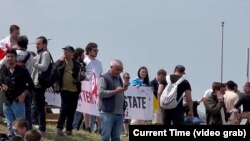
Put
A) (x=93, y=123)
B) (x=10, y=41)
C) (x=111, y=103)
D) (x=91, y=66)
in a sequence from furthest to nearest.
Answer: (x=93, y=123) < (x=91, y=66) < (x=10, y=41) < (x=111, y=103)

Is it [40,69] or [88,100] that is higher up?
[40,69]

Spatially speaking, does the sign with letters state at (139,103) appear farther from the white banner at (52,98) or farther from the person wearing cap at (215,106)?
the person wearing cap at (215,106)

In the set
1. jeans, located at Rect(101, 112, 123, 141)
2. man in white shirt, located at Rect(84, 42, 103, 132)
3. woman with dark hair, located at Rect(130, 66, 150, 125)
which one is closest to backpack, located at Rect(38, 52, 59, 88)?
man in white shirt, located at Rect(84, 42, 103, 132)

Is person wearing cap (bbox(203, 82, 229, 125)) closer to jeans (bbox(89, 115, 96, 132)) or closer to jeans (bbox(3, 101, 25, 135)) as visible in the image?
jeans (bbox(89, 115, 96, 132))

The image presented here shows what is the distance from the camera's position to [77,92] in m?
16.8

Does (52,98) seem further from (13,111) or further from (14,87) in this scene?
(14,87)

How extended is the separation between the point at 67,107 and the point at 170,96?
2.09 m

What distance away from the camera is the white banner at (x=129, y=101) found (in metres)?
18.4

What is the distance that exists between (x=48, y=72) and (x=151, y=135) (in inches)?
164

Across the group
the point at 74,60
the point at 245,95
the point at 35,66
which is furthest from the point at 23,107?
the point at 245,95

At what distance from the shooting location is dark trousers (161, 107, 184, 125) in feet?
55.0

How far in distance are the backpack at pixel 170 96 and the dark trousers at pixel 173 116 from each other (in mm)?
135
